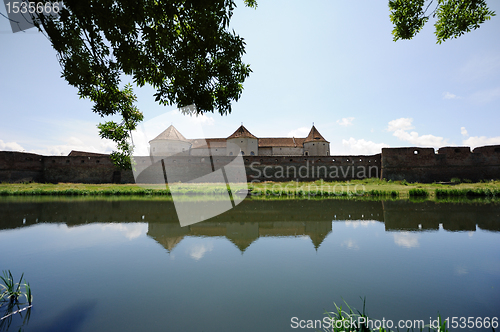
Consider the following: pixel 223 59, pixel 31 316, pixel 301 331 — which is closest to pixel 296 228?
pixel 301 331

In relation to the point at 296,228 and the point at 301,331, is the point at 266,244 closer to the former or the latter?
the point at 296,228

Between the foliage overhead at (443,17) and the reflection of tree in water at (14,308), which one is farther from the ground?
the foliage overhead at (443,17)

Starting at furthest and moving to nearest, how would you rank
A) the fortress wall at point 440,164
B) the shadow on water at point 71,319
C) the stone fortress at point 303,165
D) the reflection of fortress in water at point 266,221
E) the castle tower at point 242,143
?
the castle tower at point 242,143 < the stone fortress at point 303,165 < the fortress wall at point 440,164 < the reflection of fortress in water at point 266,221 < the shadow on water at point 71,319

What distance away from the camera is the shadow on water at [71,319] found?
8.46 feet

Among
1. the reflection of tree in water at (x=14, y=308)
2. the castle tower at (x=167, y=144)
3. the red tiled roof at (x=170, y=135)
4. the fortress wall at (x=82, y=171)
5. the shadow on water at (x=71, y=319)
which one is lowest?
the shadow on water at (x=71, y=319)

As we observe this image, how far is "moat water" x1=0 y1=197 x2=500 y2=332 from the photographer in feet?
9.32

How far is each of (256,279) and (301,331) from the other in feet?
4.20

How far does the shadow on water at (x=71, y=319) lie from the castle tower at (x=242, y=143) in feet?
90.6

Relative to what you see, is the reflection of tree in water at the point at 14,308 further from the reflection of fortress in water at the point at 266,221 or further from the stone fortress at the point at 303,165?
the stone fortress at the point at 303,165

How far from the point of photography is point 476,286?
350 cm

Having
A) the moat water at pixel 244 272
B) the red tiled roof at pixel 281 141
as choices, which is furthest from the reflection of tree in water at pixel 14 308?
the red tiled roof at pixel 281 141

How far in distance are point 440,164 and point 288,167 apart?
14.1m

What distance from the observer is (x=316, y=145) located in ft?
103

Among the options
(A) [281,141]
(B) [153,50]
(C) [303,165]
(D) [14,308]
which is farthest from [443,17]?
(A) [281,141]
